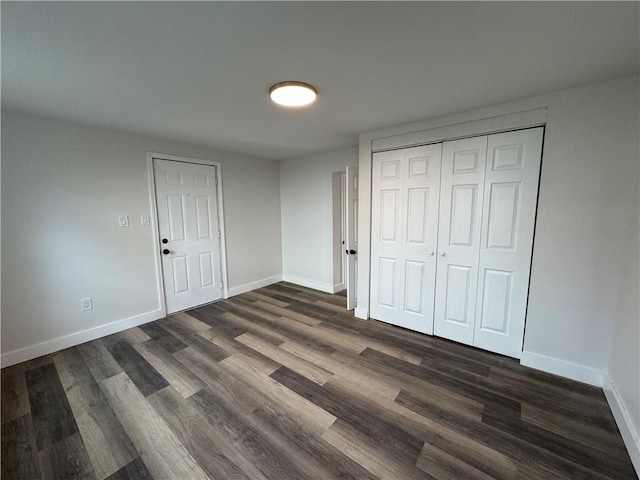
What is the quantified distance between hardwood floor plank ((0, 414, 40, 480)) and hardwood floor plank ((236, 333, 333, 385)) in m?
1.47

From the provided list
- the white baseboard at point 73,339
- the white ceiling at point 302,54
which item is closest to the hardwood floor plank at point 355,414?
the white baseboard at point 73,339

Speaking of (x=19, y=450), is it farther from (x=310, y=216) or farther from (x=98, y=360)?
(x=310, y=216)

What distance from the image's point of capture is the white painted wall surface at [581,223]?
177 cm

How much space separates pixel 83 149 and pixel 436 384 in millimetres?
4007

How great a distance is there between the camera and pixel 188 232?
3475 millimetres

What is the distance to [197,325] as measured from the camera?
305cm

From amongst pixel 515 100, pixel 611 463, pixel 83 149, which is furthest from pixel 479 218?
pixel 83 149

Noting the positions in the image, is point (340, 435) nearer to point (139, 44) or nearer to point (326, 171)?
point (139, 44)

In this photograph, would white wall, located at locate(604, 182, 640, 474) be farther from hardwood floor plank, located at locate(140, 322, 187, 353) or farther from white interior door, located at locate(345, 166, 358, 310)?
hardwood floor plank, located at locate(140, 322, 187, 353)

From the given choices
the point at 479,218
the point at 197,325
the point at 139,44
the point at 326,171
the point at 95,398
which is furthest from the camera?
the point at 326,171

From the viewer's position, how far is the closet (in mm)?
2176

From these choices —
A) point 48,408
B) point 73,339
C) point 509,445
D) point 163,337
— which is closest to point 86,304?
point 73,339

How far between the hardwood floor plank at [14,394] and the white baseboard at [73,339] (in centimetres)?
9

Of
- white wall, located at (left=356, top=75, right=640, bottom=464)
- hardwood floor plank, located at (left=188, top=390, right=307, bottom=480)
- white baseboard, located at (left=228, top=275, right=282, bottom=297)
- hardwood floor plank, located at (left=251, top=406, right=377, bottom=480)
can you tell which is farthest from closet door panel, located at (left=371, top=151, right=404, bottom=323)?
white baseboard, located at (left=228, top=275, right=282, bottom=297)
